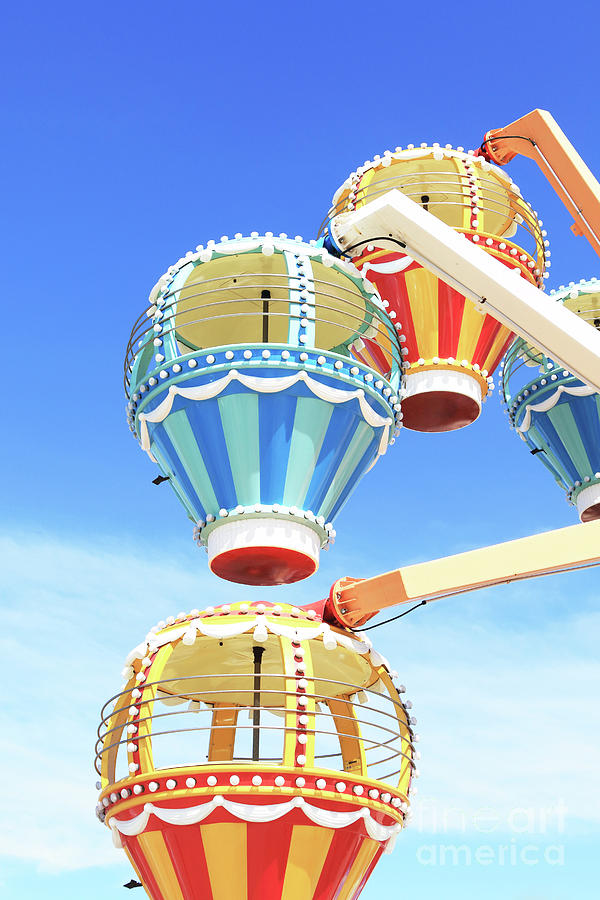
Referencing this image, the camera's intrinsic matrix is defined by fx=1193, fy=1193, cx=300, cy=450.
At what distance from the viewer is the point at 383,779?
43.4 ft

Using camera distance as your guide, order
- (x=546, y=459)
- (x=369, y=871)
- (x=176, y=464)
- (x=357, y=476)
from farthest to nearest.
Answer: (x=546, y=459) → (x=357, y=476) → (x=176, y=464) → (x=369, y=871)

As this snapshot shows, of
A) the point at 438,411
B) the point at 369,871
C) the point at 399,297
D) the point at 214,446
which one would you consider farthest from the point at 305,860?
the point at 399,297

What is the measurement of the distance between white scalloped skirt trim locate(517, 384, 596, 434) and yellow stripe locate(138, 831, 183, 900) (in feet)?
30.7

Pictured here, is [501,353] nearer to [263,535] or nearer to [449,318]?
[449,318]

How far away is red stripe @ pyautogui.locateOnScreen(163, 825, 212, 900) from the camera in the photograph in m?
12.0

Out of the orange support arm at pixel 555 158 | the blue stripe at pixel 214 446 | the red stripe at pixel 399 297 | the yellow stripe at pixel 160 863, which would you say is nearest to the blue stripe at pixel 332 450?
the blue stripe at pixel 214 446

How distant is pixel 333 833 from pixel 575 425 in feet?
27.2

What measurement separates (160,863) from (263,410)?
5001 millimetres

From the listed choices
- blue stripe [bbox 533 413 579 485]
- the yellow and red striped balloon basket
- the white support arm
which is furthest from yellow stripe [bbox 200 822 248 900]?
blue stripe [bbox 533 413 579 485]

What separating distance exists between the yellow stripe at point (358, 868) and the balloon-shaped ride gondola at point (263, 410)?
318 cm

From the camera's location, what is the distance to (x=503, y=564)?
1248 cm

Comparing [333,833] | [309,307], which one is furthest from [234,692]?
[309,307]

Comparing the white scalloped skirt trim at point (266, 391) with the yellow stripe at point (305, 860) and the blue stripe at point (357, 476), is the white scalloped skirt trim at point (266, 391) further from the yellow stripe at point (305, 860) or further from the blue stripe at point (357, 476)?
the yellow stripe at point (305, 860)

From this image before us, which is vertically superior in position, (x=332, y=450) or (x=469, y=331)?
(x=469, y=331)
